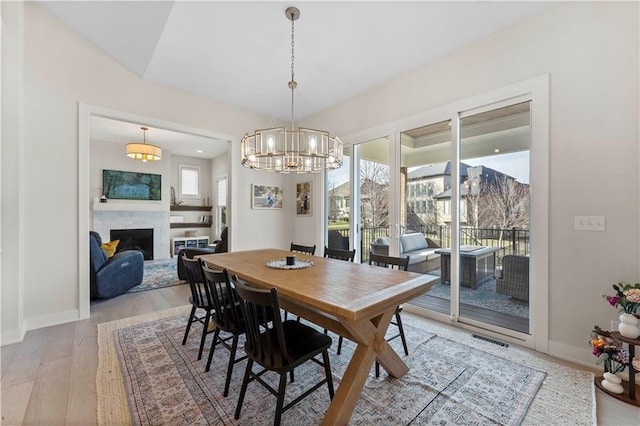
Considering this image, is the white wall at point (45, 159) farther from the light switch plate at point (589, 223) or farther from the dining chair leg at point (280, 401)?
the light switch plate at point (589, 223)

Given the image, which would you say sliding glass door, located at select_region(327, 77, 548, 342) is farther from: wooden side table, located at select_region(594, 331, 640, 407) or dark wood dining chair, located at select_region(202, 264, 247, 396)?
dark wood dining chair, located at select_region(202, 264, 247, 396)

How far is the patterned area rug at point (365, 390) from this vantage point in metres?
1.61

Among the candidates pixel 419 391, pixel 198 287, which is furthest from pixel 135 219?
pixel 419 391

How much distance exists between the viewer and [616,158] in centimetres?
206

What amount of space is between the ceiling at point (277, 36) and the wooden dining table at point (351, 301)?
95.9 inches

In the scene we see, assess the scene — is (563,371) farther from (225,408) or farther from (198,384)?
(198,384)

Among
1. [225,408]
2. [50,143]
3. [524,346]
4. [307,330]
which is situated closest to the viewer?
[225,408]

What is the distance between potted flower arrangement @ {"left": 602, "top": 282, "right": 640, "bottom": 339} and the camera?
175cm

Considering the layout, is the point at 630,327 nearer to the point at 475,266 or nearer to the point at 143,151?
the point at 475,266

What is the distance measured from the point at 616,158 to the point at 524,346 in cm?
174

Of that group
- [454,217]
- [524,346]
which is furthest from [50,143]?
[524,346]

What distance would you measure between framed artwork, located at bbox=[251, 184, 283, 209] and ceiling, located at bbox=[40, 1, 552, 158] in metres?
1.74

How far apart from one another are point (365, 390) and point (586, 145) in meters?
2.58

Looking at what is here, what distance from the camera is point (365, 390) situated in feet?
6.04
